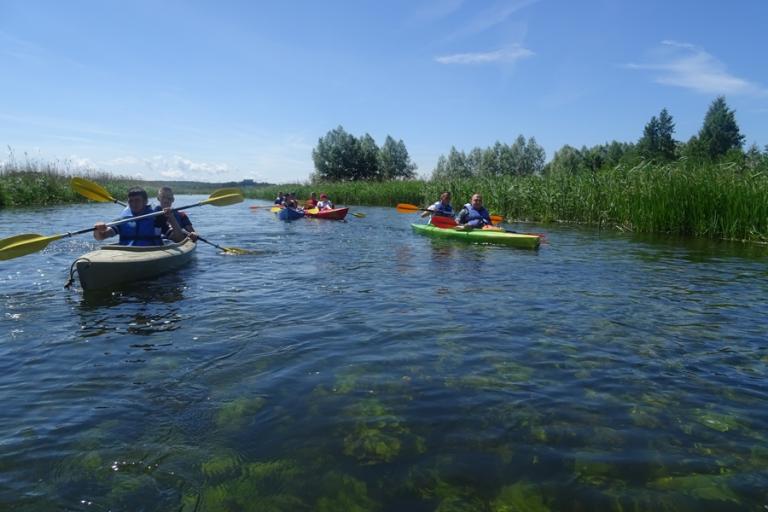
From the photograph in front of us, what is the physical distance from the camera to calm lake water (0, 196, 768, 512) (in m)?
2.53

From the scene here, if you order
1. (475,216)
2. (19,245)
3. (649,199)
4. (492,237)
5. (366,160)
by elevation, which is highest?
(366,160)

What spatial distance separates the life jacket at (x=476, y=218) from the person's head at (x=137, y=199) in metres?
7.39

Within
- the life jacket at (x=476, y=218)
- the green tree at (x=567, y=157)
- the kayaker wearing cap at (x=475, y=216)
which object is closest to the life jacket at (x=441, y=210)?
the kayaker wearing cap at (x=475, y=216)

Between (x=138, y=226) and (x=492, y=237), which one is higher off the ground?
(x=138, y=226)

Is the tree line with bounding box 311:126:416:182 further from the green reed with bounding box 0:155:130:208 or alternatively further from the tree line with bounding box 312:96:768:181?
the green reed with bounding box 0:155:130:208

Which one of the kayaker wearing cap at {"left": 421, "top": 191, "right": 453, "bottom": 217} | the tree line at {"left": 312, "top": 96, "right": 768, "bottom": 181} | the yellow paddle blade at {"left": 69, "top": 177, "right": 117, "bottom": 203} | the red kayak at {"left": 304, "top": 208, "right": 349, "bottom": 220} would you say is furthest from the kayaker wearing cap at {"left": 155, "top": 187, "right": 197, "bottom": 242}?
the tree line at {"left": 312, "top": 96, "right": 768, "bottom": 181}

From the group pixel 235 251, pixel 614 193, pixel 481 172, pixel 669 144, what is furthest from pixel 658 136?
pixel 235 251

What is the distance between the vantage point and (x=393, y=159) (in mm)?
61031

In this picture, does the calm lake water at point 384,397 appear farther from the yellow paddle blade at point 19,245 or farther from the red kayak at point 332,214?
the red kayak at point 332,214

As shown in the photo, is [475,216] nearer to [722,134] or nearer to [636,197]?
[636,197]

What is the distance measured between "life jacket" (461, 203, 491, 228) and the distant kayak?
0.43m

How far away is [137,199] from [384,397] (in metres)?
6.01

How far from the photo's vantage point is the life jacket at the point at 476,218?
12398 mm

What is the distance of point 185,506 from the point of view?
2.38 metres
